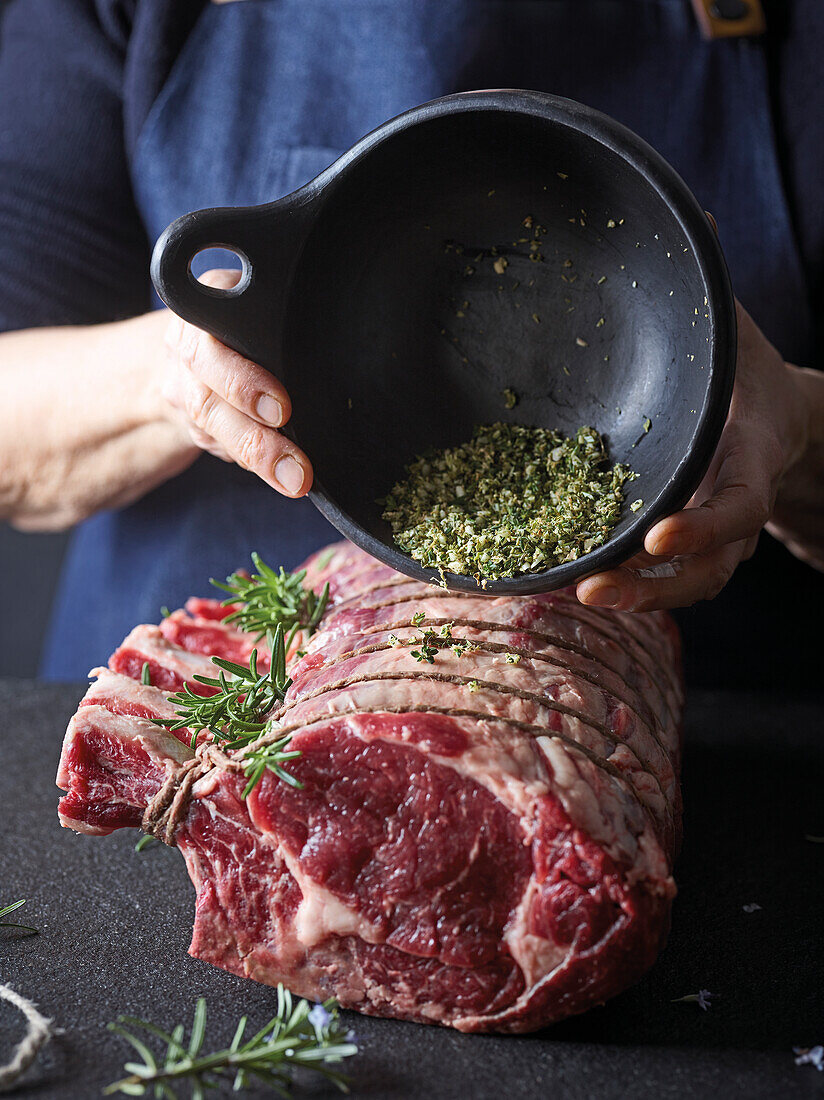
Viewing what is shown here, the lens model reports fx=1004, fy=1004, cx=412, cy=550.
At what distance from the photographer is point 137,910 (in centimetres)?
152

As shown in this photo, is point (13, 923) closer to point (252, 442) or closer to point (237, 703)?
point (237, 703)

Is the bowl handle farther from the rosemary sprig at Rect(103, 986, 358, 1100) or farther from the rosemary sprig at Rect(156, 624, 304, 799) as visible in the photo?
the rosemary sprig at Rect(103, 986, 358, 1100)

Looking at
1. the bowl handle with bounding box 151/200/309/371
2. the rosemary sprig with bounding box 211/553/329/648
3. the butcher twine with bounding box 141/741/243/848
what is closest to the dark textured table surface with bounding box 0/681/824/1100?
the butcher twine with bounding box 141/741/243/848

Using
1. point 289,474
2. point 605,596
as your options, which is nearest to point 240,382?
point 289,474

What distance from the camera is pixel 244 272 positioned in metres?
1.33

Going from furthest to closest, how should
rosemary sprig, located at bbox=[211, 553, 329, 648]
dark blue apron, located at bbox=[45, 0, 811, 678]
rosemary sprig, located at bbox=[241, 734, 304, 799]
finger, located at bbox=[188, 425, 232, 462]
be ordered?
dark blue apron, located at bbox=[45, 0, 811, 678], rosemary sprig, located at bbox=[211, 553, 329, 648], finger, located at bbox=[188, 425, 232, 462], rosemary sprig, located at bbox=[241, 734, 304, 799]

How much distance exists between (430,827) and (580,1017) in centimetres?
34

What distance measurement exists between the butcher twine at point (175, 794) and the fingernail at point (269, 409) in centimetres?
44

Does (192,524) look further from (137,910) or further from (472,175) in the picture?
(472,175)

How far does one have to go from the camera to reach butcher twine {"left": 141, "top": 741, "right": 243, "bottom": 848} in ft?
4.26

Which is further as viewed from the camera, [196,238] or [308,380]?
[308,380]

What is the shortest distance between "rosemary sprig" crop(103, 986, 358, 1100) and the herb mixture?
1.88ft

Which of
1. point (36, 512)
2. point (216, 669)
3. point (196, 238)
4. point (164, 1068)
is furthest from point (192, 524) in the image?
point (164, 1068)

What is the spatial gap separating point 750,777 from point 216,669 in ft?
3.37
